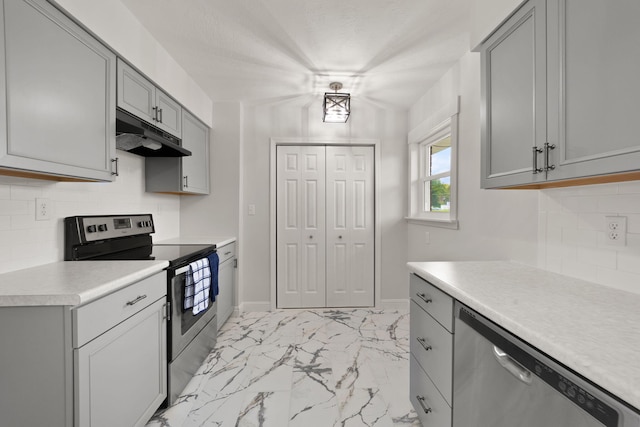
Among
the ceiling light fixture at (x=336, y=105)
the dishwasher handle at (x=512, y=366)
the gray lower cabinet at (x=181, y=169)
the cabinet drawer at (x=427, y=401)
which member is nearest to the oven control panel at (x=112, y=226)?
the gray lower cabinet at (x=181, y=169)

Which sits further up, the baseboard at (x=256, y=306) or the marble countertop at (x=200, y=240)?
the marble countertop at (x=200, y=240)

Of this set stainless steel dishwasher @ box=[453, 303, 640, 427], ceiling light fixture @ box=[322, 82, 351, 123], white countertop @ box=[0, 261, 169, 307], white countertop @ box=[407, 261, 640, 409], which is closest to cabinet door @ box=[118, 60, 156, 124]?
white countertop @ box=[0, 261, 169, 307]

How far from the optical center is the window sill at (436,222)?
8.13ft

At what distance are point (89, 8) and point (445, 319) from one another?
2.28 m

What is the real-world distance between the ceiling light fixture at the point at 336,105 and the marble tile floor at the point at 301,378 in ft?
6.82

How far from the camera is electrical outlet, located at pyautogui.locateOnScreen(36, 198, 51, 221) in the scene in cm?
163

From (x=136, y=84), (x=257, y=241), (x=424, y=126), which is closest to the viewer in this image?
(x=136, y=84)

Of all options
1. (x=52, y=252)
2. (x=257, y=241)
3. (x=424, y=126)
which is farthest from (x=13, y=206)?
(x=424, y=126)

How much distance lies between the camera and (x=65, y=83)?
1.41 metres

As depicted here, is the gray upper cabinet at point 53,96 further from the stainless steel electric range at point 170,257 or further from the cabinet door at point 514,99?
the cabinet door at point 514,99

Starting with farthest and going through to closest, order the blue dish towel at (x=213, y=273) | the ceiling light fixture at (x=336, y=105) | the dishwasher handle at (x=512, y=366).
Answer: the ceiling light fixture at (x=336, y=105), the blue dish towel at (x=213, y=273), the dishwasher handle at (x=512, y=366)

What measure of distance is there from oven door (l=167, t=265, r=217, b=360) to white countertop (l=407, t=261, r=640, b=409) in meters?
1.42

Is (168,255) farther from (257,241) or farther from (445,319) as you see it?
(445,319)

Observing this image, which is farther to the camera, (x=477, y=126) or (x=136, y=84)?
(x=477, y=126)
